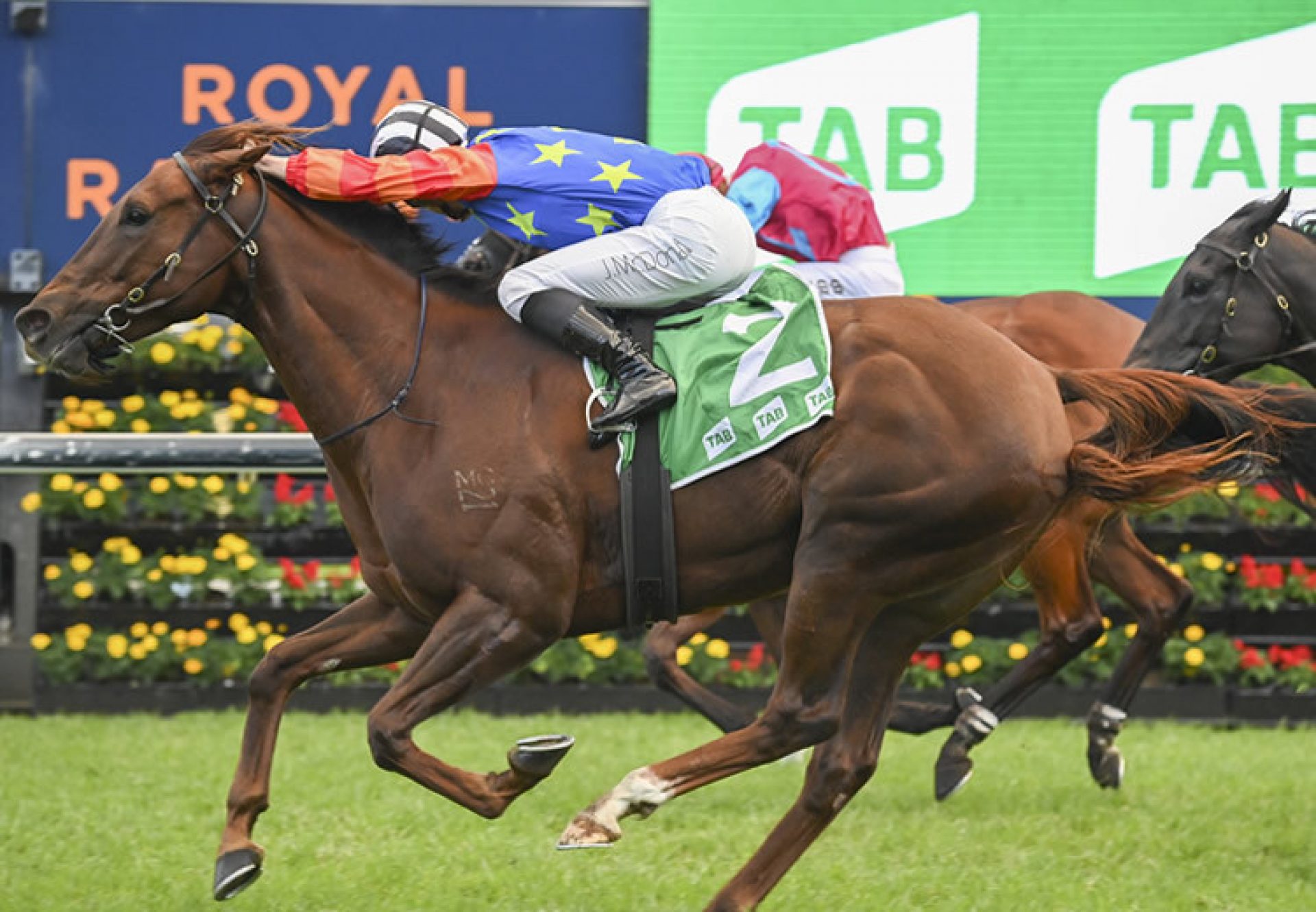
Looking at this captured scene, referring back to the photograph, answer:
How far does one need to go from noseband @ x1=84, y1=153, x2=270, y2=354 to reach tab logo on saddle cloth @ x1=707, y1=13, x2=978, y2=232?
3.09 m

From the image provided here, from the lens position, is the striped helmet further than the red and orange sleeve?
Yes

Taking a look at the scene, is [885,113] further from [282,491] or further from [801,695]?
[801,695]

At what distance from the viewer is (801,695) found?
4281 millimetres

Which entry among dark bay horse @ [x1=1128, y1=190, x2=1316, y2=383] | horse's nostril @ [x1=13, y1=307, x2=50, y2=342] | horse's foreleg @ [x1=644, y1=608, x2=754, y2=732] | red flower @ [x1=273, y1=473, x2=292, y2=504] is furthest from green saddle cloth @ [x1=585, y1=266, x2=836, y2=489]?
red flower @ [x1=273, y1=473, x2=292, y2=504]

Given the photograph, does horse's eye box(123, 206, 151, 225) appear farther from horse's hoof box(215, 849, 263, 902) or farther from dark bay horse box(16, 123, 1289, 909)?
horse's hoof box(215, 849, 263, 902)

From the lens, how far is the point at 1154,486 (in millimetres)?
4324

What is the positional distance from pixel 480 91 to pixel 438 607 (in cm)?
351

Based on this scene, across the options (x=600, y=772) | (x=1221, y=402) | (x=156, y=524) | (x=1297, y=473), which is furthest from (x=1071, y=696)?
(x=156, y=524)

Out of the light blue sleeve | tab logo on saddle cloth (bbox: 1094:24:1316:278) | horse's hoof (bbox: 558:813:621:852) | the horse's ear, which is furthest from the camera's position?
tab logo on saddle cloth (bbox: 1094:24:1316:278)

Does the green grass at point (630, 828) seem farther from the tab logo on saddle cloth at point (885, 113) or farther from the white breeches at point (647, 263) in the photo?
the tab logo on saddle cloth at point (885, 113)

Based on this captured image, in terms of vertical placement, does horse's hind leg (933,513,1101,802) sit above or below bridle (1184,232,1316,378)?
below

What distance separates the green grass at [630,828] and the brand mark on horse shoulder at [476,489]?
1042 millimetres

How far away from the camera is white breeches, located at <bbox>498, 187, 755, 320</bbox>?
4.36m

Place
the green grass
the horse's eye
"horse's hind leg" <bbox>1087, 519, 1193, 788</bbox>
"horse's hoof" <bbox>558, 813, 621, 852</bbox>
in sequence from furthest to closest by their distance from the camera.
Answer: "horse's hind leg" <bbox>1087, 519, 1193, 788</bbox> < the green grass < the horse's eye < "horse's hoof" <bbox>558, 813, 621, 852</bbox>
